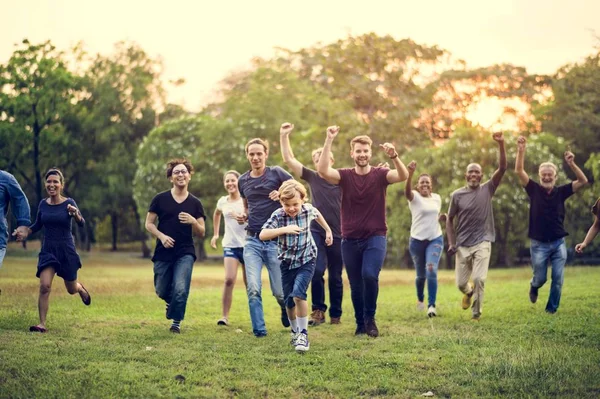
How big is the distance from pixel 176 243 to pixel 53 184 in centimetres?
189

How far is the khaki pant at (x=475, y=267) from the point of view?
12828 millimetres

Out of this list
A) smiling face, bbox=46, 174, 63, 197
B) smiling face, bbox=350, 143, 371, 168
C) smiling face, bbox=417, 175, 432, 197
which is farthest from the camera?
smiling face, bbox=417, 175, 432, 197

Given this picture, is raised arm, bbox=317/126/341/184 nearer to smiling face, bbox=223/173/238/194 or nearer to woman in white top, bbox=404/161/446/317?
smiling face, bbox=223/173/238/194

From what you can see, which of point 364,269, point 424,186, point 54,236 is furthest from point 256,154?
point 424,186

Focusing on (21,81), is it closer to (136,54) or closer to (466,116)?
(136,54)

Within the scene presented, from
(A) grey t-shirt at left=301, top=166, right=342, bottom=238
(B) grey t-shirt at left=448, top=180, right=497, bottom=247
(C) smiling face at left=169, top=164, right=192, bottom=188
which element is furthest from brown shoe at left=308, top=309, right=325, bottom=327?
(C) smiling face at left=169, top=164, right=192, bottom=188

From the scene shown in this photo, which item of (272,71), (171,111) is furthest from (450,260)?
(171,111)

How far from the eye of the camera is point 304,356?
9141 mm

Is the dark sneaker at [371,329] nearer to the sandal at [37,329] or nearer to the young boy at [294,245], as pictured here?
the young boy at [294,245]

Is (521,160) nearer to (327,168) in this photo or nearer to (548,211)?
(548,211)

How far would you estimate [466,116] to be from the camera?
49.2 metres

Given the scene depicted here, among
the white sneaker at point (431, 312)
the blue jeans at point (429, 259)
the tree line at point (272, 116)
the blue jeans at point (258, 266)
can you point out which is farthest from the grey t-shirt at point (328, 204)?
the tree line at point (272, 116)

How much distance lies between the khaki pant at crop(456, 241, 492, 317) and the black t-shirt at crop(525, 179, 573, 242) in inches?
35.8

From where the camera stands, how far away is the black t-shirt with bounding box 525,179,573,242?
42.6ft
